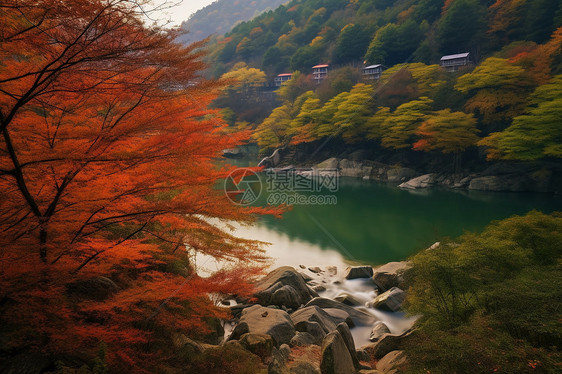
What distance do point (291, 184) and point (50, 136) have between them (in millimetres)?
20640

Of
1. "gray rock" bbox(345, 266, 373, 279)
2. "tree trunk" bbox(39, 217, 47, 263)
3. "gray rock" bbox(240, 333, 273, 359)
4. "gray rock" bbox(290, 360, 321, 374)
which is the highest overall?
"tree trunk" bbox(39, 217, 47, 263)

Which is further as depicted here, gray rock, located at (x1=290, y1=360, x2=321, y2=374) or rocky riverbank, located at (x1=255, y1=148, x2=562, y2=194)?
rocky riverbank, located at (x1=255, y1=148, x2=562, y2=194)

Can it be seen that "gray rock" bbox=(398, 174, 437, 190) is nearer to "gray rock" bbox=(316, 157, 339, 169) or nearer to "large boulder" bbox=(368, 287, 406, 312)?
"gray rock" bbox=(316, 157, 339, 169)

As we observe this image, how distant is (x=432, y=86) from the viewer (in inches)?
914

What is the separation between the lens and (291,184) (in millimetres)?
23906

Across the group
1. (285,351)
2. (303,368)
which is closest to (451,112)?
(285,351)

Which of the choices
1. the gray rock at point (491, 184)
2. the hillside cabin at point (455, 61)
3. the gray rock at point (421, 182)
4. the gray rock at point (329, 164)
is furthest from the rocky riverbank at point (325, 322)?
the hillside cabin at point (455, 61)

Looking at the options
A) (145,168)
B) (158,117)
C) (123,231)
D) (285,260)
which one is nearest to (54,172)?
(145,168)

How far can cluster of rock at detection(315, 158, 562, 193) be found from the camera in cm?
1730

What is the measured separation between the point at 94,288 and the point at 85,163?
2.05 meters

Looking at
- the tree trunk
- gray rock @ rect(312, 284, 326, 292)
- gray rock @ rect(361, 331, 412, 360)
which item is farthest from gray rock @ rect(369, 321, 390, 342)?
the tree trunk

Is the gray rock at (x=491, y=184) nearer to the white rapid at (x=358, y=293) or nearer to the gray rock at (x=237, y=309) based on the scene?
the white rapid at (x=358, y=293)

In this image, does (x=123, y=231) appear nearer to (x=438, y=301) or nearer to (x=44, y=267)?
(x=44, y=267)

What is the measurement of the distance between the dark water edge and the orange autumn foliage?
8783 mm
